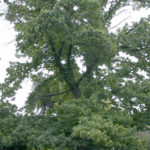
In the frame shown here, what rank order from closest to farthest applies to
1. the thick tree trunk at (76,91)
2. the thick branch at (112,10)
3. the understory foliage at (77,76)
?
1. the understory foliage at (77,76)
2. the thick tree trunk at (76,91)
3. the thick branch at (112,10)

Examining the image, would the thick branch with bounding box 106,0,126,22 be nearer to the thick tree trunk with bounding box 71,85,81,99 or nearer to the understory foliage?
the understory foliage

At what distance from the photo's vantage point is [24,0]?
10391 mm

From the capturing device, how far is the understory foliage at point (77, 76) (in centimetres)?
767

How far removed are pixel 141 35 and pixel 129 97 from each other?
3.05 meters

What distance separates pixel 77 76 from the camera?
1277 cm

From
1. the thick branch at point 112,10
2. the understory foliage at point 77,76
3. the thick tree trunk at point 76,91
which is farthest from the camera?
the thick branch at point 112,10

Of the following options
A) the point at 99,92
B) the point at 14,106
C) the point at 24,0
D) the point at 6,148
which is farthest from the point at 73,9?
the point at 6,148

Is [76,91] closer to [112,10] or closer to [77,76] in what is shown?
[77,76]

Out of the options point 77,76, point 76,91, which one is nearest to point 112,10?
point 77,76

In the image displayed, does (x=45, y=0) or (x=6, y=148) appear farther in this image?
(x=45, y=0)

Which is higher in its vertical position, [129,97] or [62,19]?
[62,19]

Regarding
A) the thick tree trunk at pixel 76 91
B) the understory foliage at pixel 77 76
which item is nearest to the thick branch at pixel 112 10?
the understory foliage at pixel 77 76

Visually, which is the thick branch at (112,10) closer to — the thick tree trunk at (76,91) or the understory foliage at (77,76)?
the understory foliage at (77,76)

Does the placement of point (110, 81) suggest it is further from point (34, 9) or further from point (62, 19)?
point (34, 9)
